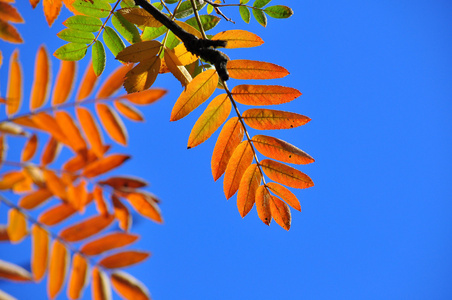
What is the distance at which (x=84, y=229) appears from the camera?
84 cm

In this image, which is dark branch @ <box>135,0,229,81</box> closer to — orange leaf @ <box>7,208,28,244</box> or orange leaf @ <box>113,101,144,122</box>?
orange leaf @ <box>113,101,144,122</box>

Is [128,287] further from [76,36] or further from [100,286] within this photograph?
[76,36]

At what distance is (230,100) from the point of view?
1016 mm

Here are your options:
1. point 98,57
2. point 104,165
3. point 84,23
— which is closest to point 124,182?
point 104,165

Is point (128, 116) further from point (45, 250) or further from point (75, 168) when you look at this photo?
point (45, 250)

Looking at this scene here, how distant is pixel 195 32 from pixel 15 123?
57 centimetres

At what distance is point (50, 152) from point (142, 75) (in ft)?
1.18

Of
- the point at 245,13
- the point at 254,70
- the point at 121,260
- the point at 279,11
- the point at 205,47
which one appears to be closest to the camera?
the point at 205,47

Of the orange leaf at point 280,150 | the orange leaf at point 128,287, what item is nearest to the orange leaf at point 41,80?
the orange leaf at point 128,287

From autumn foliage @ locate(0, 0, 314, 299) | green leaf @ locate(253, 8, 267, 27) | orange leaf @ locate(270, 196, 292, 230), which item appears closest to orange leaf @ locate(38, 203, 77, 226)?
autumn foliage @ locate(0, 0, 314, 299)

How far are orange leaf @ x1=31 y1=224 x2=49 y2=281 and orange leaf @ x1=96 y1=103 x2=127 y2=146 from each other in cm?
34

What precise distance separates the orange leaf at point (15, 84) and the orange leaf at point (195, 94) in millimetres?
429

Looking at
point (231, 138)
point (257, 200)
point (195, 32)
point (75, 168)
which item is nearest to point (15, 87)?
point (75, 168)

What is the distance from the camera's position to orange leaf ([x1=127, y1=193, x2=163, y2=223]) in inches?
36.6
